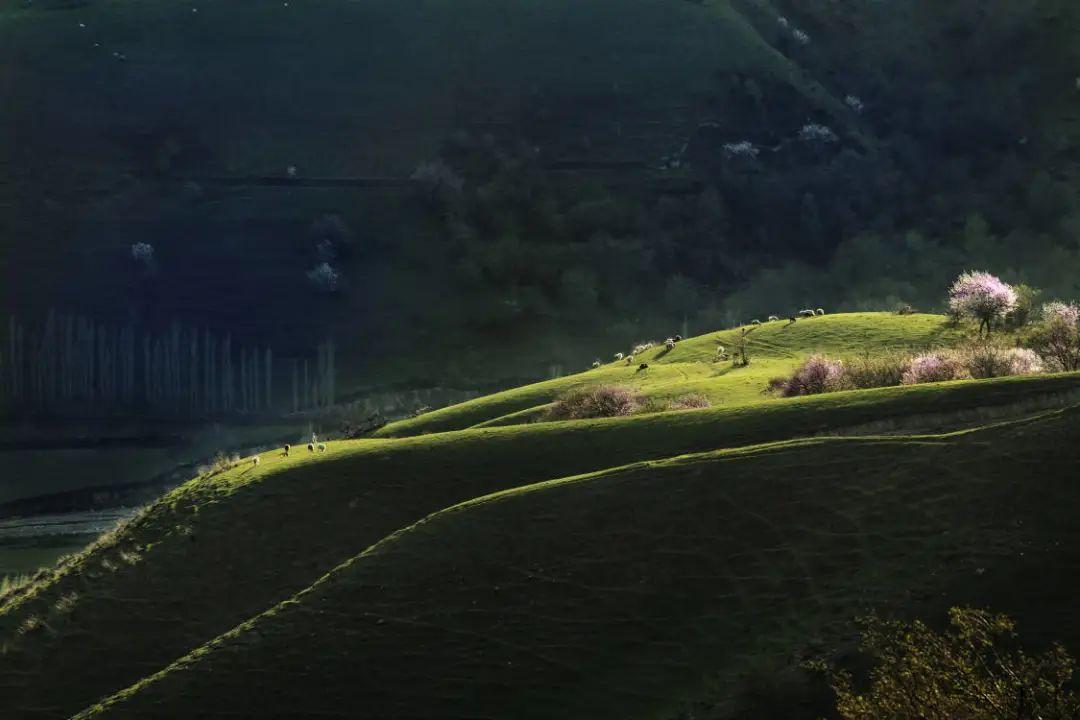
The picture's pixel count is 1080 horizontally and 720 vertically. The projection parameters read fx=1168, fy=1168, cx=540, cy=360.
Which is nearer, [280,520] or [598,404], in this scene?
[280,520]

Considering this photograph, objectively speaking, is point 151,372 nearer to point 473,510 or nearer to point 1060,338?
point 473,510

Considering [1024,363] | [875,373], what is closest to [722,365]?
[875,373]

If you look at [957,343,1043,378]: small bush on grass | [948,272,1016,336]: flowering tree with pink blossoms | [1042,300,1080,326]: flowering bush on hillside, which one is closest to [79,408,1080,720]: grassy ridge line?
[957,343,1043,378]: small bush on grass

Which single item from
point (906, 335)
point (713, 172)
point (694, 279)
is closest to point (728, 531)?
point (906, 335)

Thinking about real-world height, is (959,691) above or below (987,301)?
below

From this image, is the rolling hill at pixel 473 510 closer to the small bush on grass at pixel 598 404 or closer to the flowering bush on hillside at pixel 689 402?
the flowering bush on hillside at pixel 689 402

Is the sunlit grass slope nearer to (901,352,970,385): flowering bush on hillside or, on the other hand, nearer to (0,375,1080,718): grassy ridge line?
(901,352,970,385): flowering bush on hillside

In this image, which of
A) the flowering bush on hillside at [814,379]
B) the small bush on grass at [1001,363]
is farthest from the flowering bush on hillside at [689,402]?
the small bush on grass at [1001,363]
